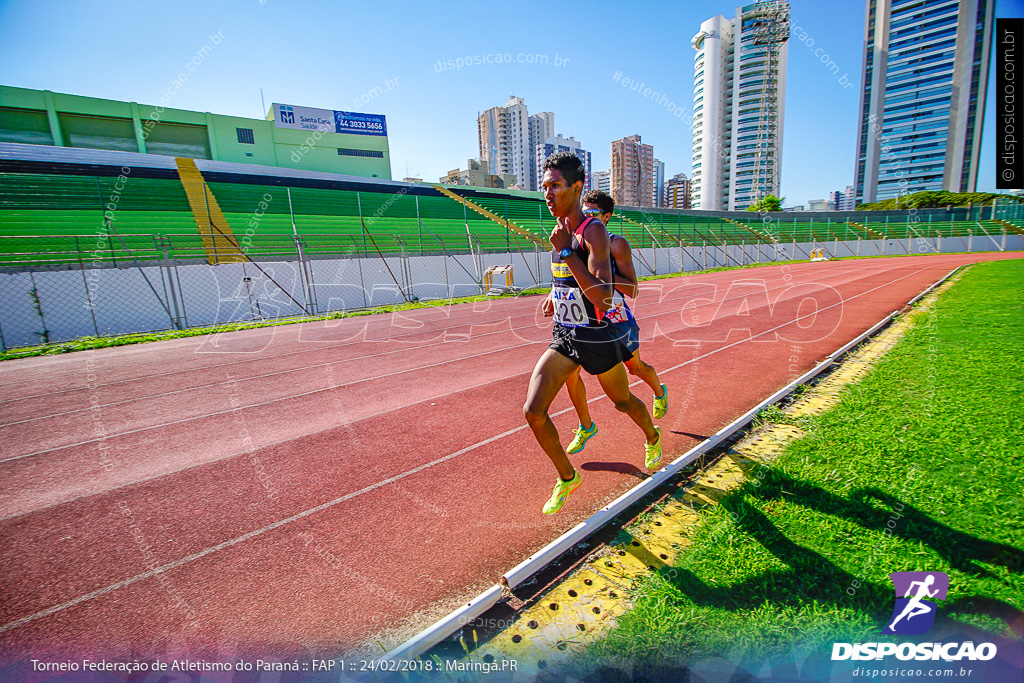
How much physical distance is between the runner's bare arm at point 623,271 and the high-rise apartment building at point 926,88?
103m

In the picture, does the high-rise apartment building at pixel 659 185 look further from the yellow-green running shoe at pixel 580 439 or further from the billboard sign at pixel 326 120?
the yellow-green running shoe at pixel 580 439

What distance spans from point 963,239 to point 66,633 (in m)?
59.6

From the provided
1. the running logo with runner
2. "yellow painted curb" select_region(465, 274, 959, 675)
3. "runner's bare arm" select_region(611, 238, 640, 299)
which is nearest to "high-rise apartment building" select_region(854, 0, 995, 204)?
"yellow painted curb" select_region(465, 274, 959, 675)

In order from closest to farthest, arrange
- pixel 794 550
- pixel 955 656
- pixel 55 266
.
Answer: pixel 955 656 → pixel 794 550 → pixel 55 266

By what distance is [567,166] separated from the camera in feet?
9.34

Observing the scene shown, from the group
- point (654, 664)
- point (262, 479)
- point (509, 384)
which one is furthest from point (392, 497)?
point (509, 384)

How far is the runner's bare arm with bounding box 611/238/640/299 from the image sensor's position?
9.80ft

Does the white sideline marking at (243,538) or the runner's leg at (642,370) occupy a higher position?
the runner's leg at (642,370)

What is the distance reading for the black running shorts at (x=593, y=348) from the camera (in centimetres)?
297

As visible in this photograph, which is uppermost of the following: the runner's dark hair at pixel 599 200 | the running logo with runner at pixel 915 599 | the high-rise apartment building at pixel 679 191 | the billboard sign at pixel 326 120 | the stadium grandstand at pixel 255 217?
the high-rise apartment building at pixel 679 191

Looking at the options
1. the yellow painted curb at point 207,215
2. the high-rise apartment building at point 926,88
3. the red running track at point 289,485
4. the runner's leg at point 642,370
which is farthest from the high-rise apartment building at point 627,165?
the runner's leg at point 642,370

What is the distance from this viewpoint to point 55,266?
12992mm

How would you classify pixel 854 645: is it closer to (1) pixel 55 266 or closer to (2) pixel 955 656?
(2) pixel 955 656

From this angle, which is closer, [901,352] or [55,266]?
[901,352]
